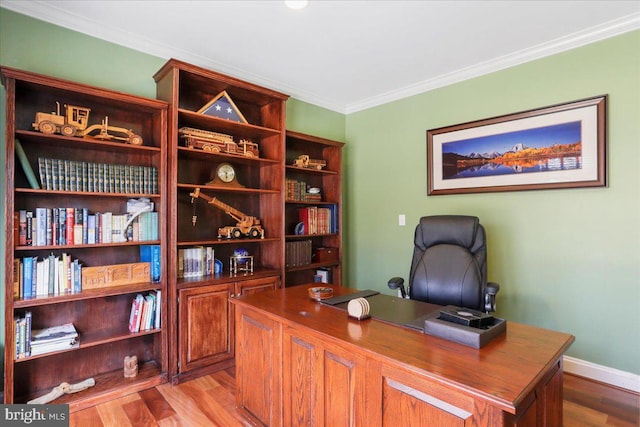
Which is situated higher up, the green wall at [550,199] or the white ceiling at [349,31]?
the white ceiling at [349,31]

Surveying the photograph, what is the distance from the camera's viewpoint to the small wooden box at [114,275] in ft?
7.14

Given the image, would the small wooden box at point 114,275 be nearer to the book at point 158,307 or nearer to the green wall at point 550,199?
the book at point 158,307

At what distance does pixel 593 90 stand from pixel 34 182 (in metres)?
3.81

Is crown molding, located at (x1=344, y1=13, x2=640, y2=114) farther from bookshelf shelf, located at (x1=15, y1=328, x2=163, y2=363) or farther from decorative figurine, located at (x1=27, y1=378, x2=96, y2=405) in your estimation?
decorative figurine, located at (x1=27, y1=378, x2=96, y2=405)

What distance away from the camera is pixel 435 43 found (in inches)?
101

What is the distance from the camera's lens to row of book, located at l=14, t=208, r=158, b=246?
1978 mm

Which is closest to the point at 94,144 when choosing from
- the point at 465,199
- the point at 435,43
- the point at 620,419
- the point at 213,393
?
the point at 213,393

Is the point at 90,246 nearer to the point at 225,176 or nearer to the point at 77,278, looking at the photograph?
the point at 77,278

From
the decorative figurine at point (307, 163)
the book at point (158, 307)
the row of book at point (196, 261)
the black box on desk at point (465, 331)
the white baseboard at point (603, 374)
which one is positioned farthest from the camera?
the decorative figurine at point (307, 163)

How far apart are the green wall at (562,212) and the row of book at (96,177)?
2467 millimetres

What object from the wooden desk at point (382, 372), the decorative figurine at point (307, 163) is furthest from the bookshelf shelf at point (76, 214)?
the decorative figurine at point (307, 163)

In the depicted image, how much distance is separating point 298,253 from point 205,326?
1173 millimetres

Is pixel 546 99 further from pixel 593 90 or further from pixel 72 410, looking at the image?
pixel 72 410

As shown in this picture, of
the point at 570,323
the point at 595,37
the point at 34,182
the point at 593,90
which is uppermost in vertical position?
the point at 595,37
